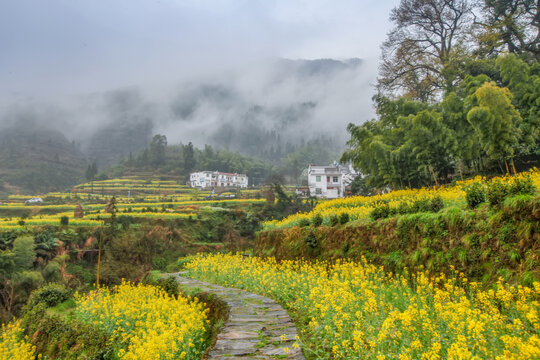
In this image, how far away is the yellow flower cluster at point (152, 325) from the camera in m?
3.74

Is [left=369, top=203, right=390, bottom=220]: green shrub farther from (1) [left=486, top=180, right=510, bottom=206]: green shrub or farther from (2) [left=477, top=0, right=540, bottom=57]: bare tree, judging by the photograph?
(2) [left=477, top=0, right=540, bottom=57]: bare tree

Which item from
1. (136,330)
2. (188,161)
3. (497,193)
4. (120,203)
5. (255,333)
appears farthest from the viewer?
(188,161)

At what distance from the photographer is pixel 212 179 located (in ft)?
235

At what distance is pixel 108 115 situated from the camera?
176 meters

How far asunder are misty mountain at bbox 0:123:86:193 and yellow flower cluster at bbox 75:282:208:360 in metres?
75.1

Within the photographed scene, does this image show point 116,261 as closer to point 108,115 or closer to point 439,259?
point 439,259

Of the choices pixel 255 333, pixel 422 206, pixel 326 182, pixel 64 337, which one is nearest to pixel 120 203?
pixel 326 182

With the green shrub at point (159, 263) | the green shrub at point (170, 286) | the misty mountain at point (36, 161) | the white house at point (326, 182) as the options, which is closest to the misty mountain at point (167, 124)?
the misty mountain at point (36, 161)

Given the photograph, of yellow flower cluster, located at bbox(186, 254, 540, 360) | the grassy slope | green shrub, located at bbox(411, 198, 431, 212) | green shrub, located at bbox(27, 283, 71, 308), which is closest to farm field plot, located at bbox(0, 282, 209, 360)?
yellow flower cluster, located at bbox(186, 254, 540, 360)

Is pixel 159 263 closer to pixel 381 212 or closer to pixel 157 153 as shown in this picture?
pixel 381 212

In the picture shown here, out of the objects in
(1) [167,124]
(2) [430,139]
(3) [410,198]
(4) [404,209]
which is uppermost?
(1) [167,124]

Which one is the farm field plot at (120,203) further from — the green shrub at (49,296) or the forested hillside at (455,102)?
the forested hillside at (455,102)

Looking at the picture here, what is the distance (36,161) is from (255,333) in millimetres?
110596

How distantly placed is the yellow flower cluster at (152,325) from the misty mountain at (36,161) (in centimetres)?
7512
